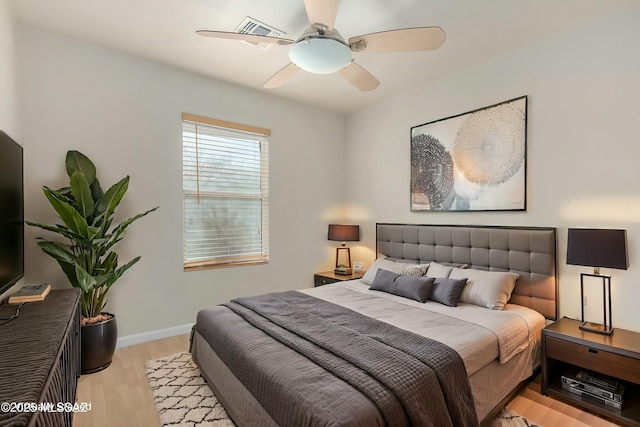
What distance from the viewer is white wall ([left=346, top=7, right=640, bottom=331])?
2.33 meters

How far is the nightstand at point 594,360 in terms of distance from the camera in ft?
6.44

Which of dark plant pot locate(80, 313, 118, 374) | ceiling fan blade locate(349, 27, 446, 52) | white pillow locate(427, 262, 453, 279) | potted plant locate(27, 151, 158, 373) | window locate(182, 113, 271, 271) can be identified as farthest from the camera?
window locate(182, 113, 271, 271)

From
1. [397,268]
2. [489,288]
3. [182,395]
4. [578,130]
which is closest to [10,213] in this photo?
[182,395]

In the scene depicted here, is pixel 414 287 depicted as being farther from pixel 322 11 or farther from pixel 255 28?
pixel 255 28

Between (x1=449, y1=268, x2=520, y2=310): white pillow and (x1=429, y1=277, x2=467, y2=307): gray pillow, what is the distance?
9 centimetres

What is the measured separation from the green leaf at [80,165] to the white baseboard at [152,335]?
5.10 feet

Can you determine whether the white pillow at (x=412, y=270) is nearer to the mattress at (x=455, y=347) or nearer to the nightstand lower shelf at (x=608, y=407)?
the mattress at (x=455, y=347)

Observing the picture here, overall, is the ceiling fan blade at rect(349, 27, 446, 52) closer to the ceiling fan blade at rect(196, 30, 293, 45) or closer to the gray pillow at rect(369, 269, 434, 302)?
the ceiling fan blade at rect(196, 30, 293, 45)

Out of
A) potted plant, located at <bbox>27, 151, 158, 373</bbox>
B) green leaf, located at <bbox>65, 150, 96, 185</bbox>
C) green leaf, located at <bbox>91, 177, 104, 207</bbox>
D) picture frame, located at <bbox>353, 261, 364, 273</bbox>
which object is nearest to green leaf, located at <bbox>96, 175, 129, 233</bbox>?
potted plant, located at <bbox>27, 151, 158, 373</bbox>

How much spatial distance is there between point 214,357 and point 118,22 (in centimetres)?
270

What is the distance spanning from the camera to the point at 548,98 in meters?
2.72

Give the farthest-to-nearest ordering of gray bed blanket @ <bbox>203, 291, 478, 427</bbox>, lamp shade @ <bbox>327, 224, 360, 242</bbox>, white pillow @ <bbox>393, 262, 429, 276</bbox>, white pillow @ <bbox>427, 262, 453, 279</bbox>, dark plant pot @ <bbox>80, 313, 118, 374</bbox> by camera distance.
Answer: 1. lamp shade @ <bbox>327, 224, 360, 242</bbox>
2. white pillow @ <bbox>393, 262, 429, 276</bbox>
3. white pillow @ <bbox>427, 262, 453, 279</bbox>
4. dark plant pot @ <bbox>80, 313, 118, 374</bbox>
5. gray bed blanket @ <bbox>203, 291, 478, 427</bbox>

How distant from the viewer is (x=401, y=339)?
1921 millimetres

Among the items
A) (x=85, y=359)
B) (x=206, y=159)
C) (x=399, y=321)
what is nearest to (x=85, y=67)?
(x=206, y=159)
